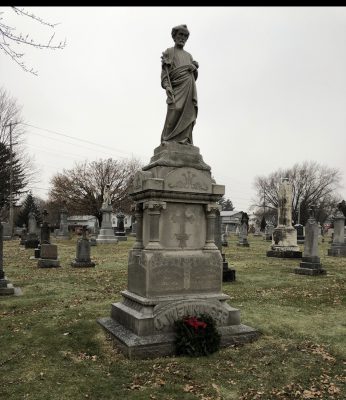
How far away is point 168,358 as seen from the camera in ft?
18.3

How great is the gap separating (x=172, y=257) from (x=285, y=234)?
52.6 feet

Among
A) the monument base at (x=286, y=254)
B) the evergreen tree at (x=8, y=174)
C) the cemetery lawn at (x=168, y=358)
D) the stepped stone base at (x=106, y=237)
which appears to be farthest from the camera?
the evergreen tree at (x=8, y=174)

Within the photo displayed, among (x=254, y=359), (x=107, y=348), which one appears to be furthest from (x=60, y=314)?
(x=254, y=359)

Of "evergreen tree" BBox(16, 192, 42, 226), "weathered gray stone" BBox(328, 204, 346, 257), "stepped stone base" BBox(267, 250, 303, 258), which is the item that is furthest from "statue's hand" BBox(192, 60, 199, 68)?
"evergreen tree" BBox(16, 192, 42, 226)

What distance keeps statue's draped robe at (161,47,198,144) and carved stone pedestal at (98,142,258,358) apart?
1.02 feet

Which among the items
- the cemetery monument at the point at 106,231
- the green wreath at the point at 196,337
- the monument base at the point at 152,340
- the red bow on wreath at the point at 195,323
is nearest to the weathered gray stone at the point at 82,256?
the monument base at the point at 152,340

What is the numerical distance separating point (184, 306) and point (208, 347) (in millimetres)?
739

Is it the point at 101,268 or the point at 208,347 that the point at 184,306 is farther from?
the point at 101,268

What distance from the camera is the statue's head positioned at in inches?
277

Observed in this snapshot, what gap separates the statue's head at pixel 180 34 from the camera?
702 cm

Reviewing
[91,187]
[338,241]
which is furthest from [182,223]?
[91,187]

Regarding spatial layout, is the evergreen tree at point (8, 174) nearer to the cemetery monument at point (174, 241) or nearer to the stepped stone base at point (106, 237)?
the stepped stone base at point (106, 237)

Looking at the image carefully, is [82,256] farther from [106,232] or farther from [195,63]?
[106,232]

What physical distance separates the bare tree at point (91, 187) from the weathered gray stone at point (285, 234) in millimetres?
30303
